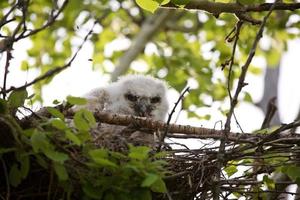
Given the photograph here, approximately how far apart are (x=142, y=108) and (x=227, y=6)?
1.63 meters

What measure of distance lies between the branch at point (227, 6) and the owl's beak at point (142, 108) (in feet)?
4.81

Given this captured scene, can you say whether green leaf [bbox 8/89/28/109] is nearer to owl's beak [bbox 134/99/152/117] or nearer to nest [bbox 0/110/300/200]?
nest [bbox 0/110/300/200]

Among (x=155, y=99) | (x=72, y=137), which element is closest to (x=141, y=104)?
(x=155, y=99)

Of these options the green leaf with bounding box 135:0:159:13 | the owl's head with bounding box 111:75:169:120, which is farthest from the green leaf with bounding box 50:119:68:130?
the owl's head with bounding box 111:75:169:120

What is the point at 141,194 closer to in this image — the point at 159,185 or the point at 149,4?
the point at 159,185

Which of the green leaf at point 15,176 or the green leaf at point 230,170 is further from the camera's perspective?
the green leaf at point 230,170

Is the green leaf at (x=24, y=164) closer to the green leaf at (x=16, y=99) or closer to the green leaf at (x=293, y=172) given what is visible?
the green leaf at (x=16, y=99)

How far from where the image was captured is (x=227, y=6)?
13.5 ft

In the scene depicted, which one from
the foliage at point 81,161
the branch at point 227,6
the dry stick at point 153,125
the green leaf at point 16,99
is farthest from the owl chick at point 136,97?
the foliage at point 81,161

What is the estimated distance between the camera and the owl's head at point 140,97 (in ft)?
18.1

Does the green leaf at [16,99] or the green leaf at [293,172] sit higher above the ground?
the green leaf at [16,99]

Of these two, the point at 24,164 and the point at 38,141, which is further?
the point at 24,164

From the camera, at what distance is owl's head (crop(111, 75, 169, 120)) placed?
552 centimetres

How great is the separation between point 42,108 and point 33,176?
0.40m
